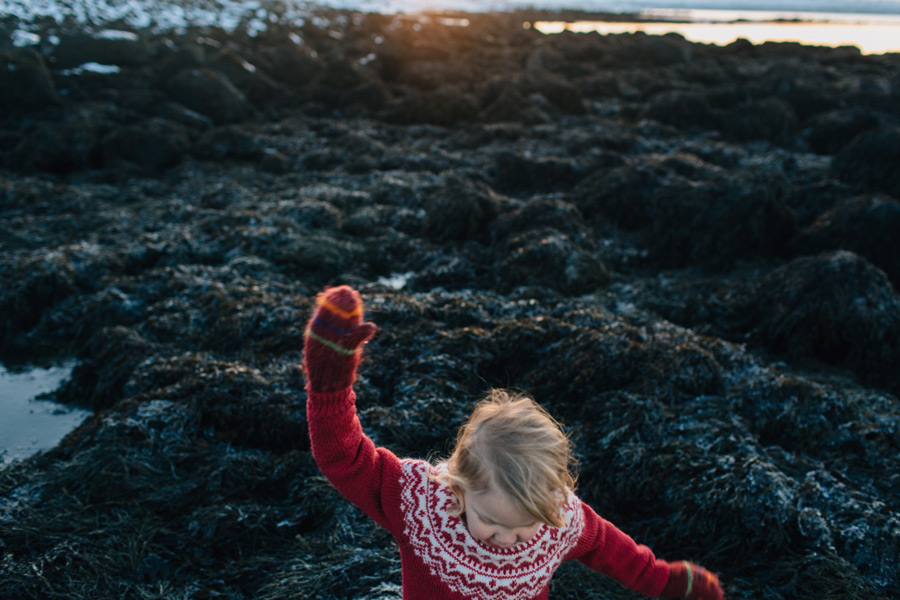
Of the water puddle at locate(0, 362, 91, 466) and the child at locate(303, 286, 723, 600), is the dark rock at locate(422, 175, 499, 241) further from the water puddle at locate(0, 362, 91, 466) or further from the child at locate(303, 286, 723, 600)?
the child at locate(303, 286, 723, 600)

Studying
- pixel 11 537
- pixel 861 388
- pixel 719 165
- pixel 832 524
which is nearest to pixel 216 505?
pixel 11 537

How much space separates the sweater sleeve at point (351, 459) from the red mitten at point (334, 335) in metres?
0.07

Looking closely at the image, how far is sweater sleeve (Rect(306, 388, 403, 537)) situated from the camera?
1325 millimetres

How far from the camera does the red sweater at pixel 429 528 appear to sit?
1.37 metres

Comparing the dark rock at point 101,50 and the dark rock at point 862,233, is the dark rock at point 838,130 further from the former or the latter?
the dark rock at point 101,50

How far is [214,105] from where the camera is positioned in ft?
32.0

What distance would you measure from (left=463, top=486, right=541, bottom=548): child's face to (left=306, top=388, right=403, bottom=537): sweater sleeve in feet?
0.78

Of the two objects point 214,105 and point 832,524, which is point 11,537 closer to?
point 832,524

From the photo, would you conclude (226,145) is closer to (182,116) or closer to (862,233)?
(182,116)

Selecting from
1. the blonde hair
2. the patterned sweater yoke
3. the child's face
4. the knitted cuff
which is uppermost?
the knitted cuff

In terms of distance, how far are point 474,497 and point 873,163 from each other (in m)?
7.16

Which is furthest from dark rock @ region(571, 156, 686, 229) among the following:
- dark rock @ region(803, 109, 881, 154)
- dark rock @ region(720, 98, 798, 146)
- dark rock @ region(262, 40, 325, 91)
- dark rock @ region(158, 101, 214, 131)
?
dark rock @ region(262, 40, 325, 91)

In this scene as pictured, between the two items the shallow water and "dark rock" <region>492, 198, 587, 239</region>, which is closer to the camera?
"dark rock" <region>492, 198, 587, 239</region>

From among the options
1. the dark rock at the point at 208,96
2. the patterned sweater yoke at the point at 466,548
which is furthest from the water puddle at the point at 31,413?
the dark rock at the point at 208,96
